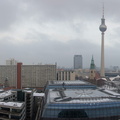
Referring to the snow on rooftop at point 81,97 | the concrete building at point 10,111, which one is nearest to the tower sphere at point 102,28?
the snow on rooftop at point 81,97

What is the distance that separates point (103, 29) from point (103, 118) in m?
135

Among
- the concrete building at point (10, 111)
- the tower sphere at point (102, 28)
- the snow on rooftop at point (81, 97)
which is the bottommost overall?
the concrete building at point (10, 111)

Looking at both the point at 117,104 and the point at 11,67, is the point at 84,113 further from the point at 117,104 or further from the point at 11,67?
the point at 11,67

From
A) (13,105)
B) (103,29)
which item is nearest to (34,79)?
(13,105)

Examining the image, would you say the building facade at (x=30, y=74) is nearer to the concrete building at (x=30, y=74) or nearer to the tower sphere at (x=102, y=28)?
the concrete building at (x=30, y=74)

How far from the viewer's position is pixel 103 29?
6260 inches

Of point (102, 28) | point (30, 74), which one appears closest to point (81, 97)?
point (30, 74)

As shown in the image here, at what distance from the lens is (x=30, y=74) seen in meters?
99.6

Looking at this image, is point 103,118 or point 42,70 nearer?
point 103,118

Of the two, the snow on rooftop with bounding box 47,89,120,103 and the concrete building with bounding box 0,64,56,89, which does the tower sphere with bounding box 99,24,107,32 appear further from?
the snow on rooftop with bounding box 47,89,120,103

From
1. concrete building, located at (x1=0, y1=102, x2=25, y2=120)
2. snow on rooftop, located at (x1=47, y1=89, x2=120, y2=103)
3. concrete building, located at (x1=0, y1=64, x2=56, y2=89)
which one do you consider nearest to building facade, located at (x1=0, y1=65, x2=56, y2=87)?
concrete building, located at (x1=0, y1=64, x2=56, y2=89)

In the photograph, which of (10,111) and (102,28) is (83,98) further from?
(102,28)

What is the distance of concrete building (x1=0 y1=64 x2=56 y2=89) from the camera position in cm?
9888

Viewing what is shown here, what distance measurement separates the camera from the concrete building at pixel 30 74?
98875 mm
